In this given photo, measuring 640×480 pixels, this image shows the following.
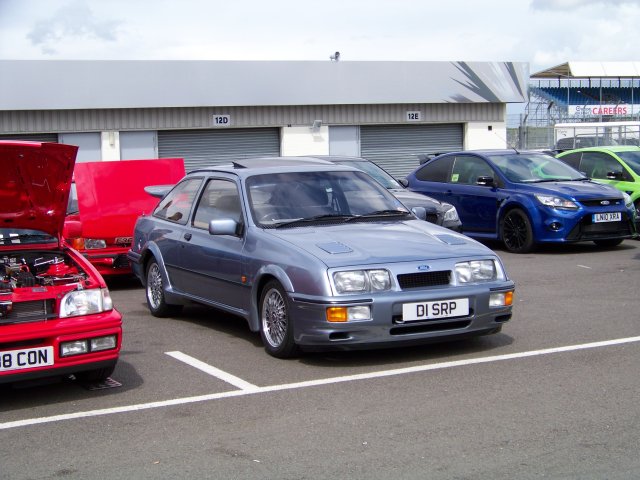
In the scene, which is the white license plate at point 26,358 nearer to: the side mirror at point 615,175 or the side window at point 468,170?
the side window at point 468,170

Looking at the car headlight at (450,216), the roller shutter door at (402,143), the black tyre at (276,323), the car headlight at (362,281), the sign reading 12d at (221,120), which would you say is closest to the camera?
the car headlight at (362,281)

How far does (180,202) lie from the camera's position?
9039mm

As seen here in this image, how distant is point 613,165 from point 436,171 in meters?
3.12

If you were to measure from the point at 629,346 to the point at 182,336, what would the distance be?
3.80 meters

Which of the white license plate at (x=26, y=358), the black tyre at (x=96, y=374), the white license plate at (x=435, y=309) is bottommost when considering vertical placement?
the black tyre at (x=96, y=374)

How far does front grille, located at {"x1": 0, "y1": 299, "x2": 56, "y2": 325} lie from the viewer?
589 centimetres

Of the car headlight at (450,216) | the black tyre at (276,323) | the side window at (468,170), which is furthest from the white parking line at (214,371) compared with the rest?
the side window at (468,170)

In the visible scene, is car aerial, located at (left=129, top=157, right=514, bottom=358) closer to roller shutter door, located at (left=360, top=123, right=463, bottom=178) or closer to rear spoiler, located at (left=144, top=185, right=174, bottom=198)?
rear spoiler, located at (left=144, top=185, right=174, bottom=198)

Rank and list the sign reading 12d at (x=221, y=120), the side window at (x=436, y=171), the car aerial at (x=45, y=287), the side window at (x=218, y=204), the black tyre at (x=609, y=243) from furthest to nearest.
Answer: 1. the sign reading 12d at (x=221, y=120)
2. the side window at (x=436, y=171)
3. the black tyre at (x=609, y=243)
4. the side window at (x=218, y=204)
5. the car aerial at (x=45, y=287)

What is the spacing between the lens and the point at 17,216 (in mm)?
6629

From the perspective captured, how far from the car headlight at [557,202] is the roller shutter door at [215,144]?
48.3ft

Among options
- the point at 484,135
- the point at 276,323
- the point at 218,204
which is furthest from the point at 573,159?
the point at 484,135

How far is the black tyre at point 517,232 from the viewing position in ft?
45.1

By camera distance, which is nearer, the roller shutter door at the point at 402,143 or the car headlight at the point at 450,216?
the car headlight at the point at 450,216
